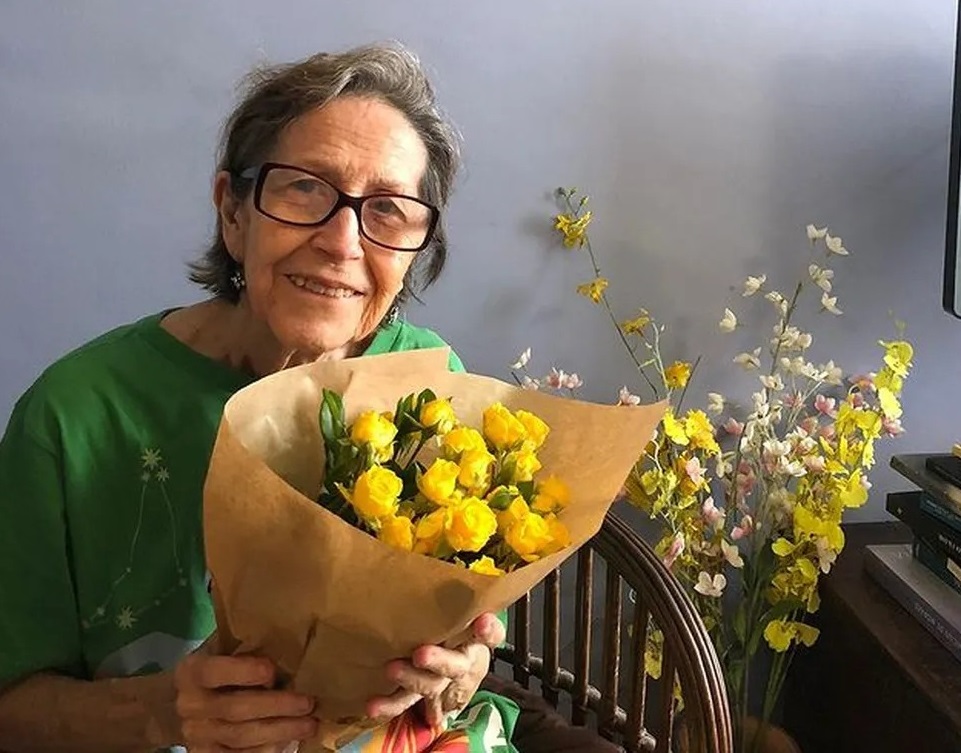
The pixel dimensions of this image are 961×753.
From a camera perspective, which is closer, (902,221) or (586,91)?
(586,91)

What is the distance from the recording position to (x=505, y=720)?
1.21m

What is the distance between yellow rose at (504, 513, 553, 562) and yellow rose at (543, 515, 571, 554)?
1cm

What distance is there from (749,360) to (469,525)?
1.01 m

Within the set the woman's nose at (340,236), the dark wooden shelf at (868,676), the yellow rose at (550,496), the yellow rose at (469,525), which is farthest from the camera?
the dark wooden shelf at (868,676)

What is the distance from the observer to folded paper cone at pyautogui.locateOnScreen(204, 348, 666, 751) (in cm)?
71

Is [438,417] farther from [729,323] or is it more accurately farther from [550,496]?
[729,323]

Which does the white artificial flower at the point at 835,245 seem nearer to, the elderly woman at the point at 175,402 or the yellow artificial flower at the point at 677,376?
the yellow artificial flower at the point at 677,376

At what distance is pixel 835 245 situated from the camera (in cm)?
162

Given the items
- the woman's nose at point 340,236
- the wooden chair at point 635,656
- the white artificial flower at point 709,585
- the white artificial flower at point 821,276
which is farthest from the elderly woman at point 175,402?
the white artificial flower at point 821,276

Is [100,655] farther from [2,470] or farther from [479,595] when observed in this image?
[479,595]

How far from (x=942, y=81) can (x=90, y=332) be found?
4.42ft

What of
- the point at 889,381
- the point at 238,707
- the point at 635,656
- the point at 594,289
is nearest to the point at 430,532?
the point at 238,707

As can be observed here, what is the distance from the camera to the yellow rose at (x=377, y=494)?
2.30ft

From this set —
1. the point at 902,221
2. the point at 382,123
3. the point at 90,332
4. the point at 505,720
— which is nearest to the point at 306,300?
the point at 382,123
